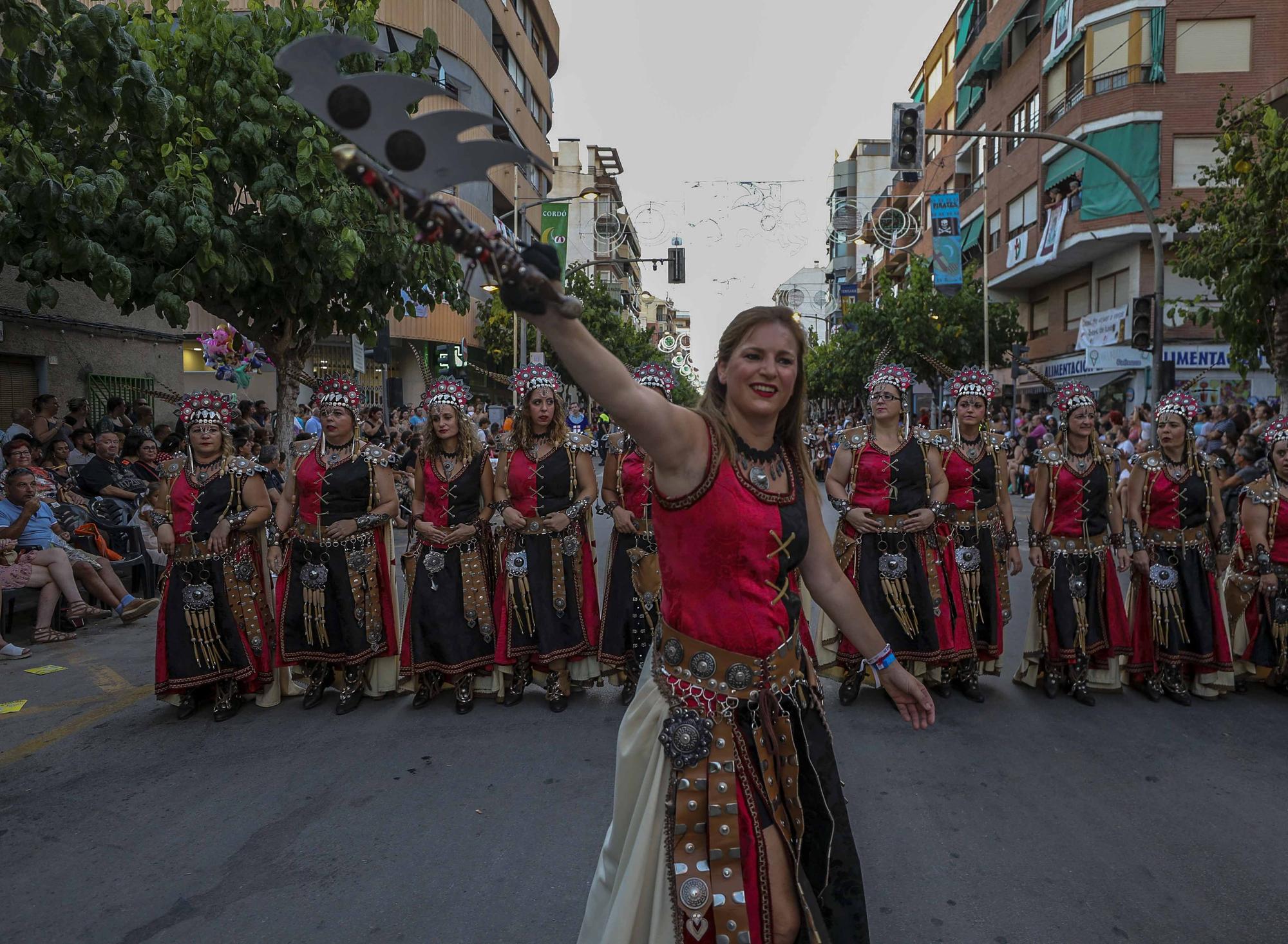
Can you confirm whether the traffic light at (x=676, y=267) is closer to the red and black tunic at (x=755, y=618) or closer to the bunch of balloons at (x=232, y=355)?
the bunch of balloons at (x=232, y=355)

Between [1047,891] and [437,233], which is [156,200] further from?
[1047,891]

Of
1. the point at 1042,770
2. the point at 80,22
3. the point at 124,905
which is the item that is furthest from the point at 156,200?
the point at 1042,770

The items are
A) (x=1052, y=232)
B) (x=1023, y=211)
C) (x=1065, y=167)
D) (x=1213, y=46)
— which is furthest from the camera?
(x=1023, y=211)

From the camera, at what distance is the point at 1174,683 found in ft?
21.3

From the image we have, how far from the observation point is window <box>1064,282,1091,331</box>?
3052 centimetres

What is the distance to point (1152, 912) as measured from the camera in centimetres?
361

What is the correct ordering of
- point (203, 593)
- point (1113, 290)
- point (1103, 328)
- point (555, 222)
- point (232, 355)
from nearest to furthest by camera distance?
1. point (203, 593)
2. point (232, 355)
3. point (555, 222)
4. point (1103, 328)
5. point (1113, 290)

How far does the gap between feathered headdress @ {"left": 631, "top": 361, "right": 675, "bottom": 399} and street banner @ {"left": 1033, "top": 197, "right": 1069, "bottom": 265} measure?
85.7ft

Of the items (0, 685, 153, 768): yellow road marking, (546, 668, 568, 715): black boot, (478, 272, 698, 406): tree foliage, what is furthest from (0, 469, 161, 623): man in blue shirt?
(478, 272, 698, 406): tree foliage

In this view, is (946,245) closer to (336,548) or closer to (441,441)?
(441,441)

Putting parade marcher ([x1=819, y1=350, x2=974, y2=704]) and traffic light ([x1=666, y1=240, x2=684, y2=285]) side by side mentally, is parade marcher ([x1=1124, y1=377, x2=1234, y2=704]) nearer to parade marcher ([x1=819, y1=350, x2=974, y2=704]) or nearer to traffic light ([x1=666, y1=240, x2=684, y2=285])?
parade marcher ([x1=819, y1=350, x2=974, y2=704])

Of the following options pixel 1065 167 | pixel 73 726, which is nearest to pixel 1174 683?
pixel 73 726

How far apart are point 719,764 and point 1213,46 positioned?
3117 centimetres

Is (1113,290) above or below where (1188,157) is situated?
below
